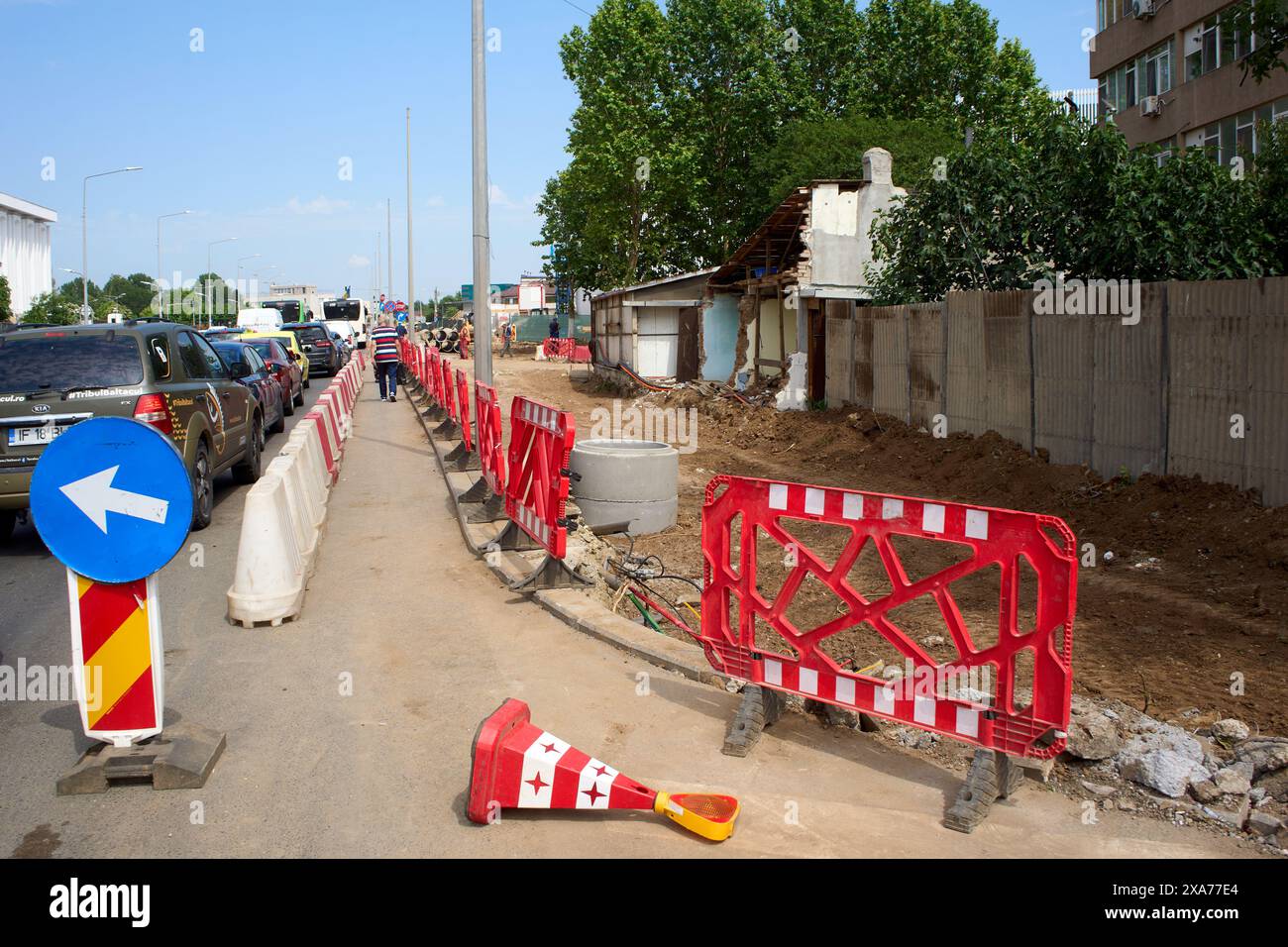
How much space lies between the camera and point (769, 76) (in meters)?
49.8

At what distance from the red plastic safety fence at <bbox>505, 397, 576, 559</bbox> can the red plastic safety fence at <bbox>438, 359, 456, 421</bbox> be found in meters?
9.47

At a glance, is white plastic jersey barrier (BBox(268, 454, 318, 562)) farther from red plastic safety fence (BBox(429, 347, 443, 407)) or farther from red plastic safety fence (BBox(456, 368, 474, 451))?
red plastic safety fence (BBox(429, 347, 443, 407))

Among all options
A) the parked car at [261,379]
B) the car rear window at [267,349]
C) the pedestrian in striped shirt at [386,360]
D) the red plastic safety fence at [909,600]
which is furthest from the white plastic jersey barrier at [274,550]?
the pedestrian in striped shirt at [386,360]

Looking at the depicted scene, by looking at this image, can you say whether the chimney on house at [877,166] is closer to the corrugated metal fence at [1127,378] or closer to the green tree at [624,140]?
the corrugated metal fence at [1127,378]

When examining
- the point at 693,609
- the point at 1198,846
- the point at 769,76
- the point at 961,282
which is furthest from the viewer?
the point at 769,76

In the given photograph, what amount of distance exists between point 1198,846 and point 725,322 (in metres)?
27.1

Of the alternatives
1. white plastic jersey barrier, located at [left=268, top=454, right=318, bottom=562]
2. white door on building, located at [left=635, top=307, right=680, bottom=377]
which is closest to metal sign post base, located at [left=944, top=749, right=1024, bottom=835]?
white plastic jersey barrier, located at [left=268, top=454, right=318, bottom=562]

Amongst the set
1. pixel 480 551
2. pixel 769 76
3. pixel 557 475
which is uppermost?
pixel 769 76

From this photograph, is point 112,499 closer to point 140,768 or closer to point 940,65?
point 140,768

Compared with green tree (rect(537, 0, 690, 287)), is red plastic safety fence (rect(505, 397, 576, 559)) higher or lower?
lower

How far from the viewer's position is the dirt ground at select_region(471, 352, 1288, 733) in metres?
6.55

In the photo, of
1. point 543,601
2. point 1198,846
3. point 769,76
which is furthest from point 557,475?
point 769,76

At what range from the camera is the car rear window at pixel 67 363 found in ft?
31.8

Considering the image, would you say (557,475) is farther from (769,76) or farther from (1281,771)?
(769,76)
